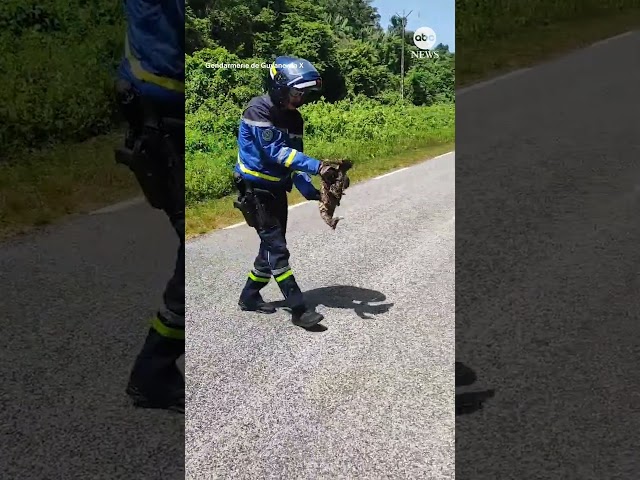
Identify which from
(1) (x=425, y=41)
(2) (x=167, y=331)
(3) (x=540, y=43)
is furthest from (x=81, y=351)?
(3) (x=540, y=43)

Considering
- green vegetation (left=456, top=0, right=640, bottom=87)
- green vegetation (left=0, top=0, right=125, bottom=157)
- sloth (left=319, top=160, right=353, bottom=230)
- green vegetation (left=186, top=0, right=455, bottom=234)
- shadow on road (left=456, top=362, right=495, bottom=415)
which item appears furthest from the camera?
green vegetation (left=0, top=0, right=125, bottom=157)

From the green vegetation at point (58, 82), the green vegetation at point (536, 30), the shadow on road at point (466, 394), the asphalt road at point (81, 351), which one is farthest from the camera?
the green vegetation at point (58, 82)

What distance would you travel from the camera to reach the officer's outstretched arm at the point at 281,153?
247 centimetres

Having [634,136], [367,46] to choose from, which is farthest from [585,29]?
[367,46]

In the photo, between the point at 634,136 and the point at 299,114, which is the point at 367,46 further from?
the point at 634,136

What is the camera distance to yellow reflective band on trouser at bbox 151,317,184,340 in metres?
2.73

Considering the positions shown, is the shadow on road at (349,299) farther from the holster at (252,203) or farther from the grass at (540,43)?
the grass at (540,43)

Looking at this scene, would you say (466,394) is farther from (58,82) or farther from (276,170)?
(58,82)

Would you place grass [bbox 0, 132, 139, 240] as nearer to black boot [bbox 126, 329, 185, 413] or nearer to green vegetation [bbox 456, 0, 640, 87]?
black boot [bbox 126, 329, 185, 413]

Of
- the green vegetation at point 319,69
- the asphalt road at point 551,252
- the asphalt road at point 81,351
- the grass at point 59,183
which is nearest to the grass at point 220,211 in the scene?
the green vegetation at point 319,69

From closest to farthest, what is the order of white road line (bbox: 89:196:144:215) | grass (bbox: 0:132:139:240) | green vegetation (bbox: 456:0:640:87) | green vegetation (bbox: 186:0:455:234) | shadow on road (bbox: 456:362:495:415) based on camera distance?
green vegetation (bbox: 186:0:455:234) → shadow on road (bbox: 456:362:495:415) → green vegetation (bbox: 456:0:640:87) → white road line (bbox: 89:196:144:215) → grass (bbox: 0:132:139:240)

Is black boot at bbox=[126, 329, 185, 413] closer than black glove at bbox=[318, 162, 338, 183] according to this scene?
No

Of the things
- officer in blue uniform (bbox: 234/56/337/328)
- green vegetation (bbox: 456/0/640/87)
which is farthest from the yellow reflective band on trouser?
green vegetation (bbox: 456/0/640/87)

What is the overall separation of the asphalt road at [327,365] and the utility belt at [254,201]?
0.07 metres
